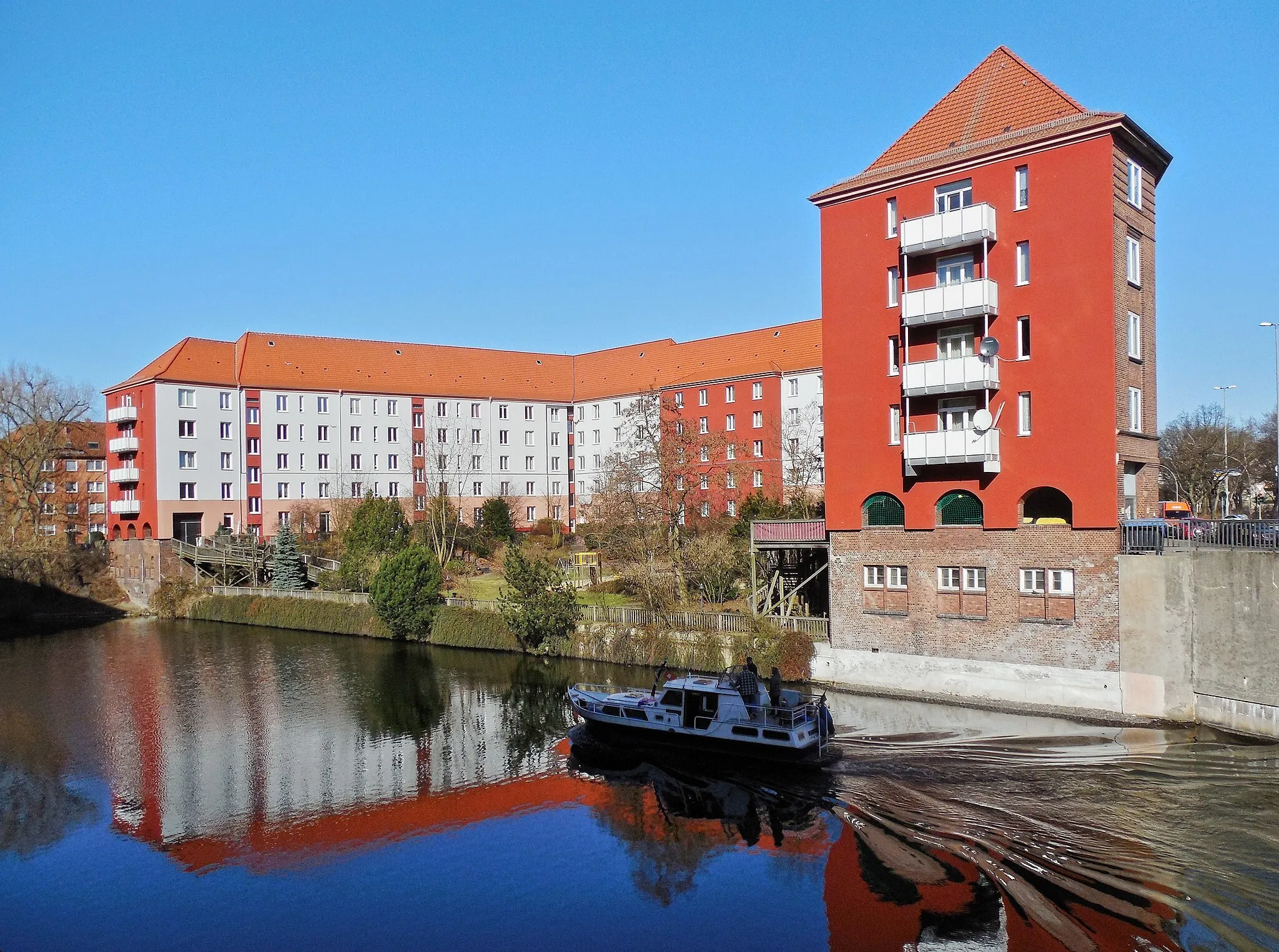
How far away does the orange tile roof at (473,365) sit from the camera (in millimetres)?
65875

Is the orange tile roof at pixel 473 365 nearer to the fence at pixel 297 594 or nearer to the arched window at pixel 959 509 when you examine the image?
the fence at pixel 297 594

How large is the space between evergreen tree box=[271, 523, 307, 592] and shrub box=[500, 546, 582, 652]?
19756mm

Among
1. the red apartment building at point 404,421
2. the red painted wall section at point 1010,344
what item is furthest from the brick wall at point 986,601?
the red apartment building at point 404,421

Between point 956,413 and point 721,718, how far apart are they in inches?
477

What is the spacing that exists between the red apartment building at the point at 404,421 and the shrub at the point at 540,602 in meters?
16.0

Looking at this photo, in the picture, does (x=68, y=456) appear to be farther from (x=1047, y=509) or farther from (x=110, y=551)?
(x=1047, y=509)

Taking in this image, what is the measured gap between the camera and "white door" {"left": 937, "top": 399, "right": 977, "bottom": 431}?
29.9 metres

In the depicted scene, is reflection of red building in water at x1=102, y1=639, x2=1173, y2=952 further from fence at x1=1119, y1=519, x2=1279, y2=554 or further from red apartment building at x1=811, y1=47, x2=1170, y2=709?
fence at x1=1119, y1=519, x2=1279, y2=554

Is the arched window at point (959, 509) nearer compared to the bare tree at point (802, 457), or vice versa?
the arched window at point (959, 509)

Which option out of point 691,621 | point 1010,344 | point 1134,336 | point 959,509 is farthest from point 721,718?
point 1134,336

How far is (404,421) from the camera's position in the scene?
73.1 meters

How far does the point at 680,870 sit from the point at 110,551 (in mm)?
57421

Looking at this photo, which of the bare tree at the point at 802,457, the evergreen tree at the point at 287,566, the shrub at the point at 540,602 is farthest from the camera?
the evergreen tree at the point at 287,566

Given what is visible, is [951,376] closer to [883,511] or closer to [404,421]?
[883,511]
